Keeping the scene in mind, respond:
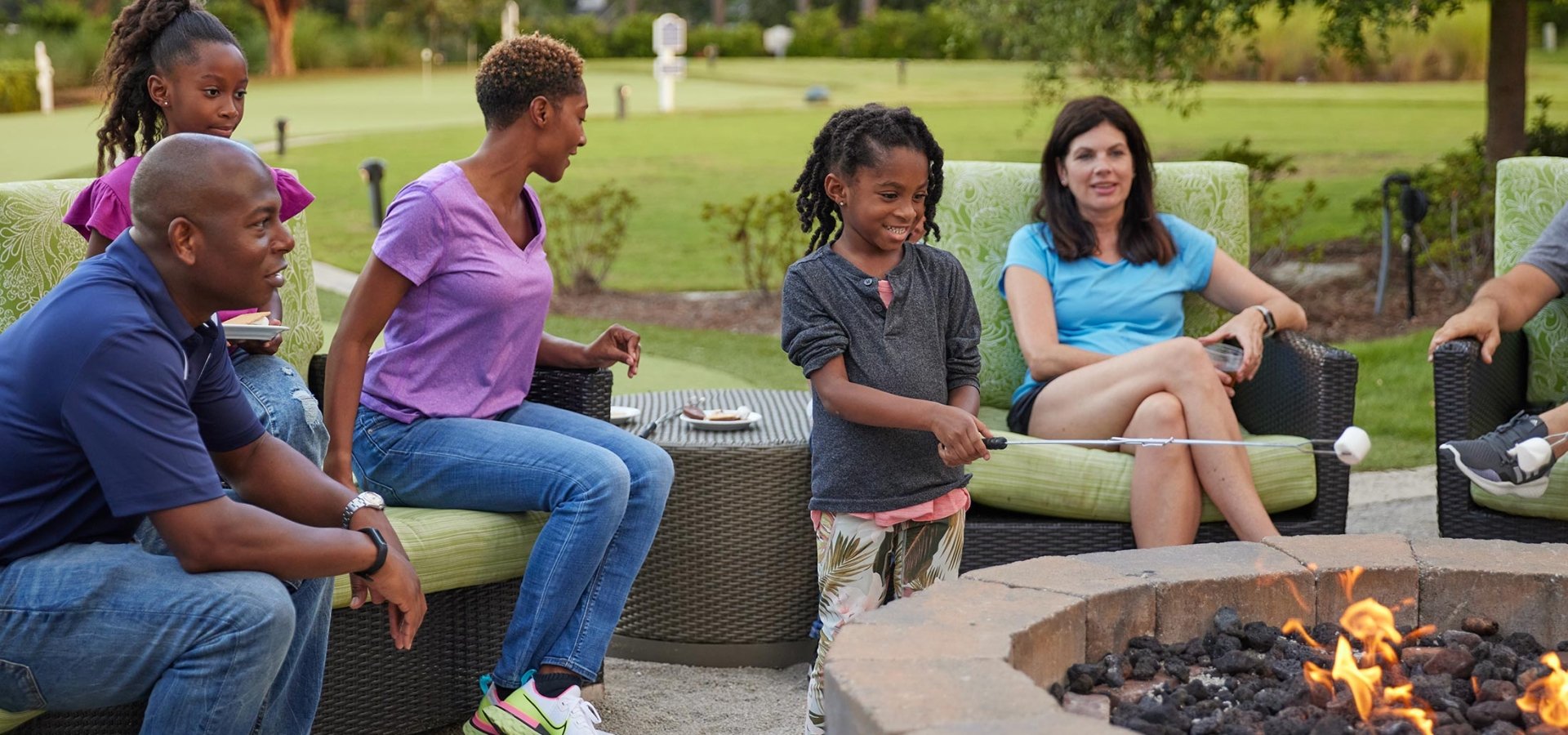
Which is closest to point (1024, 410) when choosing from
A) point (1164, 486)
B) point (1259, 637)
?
point (1164, 486)

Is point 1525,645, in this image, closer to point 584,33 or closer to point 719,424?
point 719,424

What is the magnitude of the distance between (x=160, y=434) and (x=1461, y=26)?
90.3 ft

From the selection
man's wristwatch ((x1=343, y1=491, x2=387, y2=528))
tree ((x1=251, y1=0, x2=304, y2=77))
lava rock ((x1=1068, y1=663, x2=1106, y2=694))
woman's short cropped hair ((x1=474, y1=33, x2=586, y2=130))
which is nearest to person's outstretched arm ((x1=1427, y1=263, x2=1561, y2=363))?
lava rock ((x1=1068, y1=663, x2=1106, y2=694))

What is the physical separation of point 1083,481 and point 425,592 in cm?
142

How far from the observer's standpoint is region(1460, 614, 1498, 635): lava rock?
2.39m

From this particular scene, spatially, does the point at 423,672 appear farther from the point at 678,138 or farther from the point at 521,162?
the point at 678,138

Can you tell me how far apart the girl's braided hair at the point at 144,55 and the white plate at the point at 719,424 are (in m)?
1.26

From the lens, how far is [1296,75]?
88.6 ft

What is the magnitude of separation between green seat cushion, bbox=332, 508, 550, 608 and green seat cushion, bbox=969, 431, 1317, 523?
3.36ft

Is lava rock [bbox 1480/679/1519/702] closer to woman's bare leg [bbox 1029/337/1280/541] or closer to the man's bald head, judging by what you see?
woman's bare leg [bbox 1029/337/1280/541]

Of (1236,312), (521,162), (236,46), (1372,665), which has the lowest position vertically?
(1372,665)

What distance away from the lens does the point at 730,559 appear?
329cm

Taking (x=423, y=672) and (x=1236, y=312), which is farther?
(x=1236, y=312)

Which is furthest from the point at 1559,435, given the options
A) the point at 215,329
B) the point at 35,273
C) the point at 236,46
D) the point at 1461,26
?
the point at 1461,26
